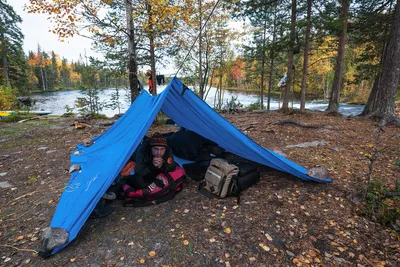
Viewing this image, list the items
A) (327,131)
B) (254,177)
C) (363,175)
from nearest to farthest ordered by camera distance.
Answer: (254,177)
(363,175)
(327,131)

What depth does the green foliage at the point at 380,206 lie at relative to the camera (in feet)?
7.17

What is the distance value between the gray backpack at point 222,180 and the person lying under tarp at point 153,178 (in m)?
0.43

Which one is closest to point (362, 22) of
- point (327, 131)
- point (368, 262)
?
point (327, 131)

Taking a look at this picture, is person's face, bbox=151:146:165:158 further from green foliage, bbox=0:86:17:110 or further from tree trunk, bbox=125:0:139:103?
green foliage, bbox=0:86:17:110

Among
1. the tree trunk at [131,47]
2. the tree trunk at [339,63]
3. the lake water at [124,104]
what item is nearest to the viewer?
the tree trunk at [131,47]

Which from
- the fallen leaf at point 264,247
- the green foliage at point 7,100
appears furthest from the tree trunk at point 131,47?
the green foliage at point 7,100

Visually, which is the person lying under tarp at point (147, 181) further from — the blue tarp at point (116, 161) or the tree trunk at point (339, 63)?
the tree trunk at point (339, 63)

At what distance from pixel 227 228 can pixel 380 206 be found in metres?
1.76

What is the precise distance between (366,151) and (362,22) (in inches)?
238

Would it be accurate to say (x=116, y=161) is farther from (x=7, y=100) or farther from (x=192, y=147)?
(x=7, y=100)

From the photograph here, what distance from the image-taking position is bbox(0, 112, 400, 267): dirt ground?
1828 mm

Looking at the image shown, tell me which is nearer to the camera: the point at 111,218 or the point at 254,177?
the point at 111,218

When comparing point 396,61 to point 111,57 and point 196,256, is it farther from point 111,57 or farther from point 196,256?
point 111,57

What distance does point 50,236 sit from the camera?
6.04 ft
